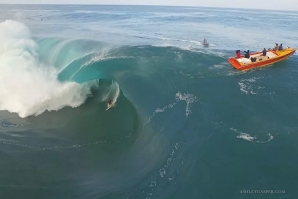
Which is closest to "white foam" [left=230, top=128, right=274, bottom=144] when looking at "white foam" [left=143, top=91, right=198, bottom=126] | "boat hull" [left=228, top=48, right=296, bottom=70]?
"white foam" [left=143, top=91, right=198, bottom=126]

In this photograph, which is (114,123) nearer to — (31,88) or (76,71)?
(76,71)

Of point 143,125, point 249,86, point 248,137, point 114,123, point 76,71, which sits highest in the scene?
point 76,71

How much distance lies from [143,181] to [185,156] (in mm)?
3447

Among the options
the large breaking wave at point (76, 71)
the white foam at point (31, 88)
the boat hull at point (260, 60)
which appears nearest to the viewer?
the white foam at point (31, 88)

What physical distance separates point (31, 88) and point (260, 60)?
1036 inches

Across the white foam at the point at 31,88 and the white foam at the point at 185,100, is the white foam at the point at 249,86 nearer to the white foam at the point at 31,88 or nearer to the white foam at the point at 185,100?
the white foam at the point at 185,100

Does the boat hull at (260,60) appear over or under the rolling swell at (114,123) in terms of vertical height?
over

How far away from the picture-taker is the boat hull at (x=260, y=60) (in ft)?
97.9

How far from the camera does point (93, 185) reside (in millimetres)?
14828

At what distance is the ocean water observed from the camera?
1468 centimetres

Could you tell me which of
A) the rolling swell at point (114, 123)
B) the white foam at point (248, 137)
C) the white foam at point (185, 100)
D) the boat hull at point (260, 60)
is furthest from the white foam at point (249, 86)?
the white foam at point (248, 137)

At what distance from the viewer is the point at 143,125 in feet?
68.0

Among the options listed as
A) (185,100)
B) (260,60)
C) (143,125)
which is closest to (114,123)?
(143,125)

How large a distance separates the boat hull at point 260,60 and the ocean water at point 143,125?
0.84m
